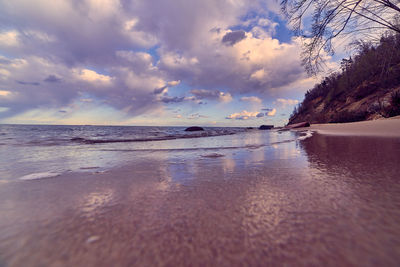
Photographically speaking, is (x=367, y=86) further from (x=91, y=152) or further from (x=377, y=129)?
(x=91, y=152)

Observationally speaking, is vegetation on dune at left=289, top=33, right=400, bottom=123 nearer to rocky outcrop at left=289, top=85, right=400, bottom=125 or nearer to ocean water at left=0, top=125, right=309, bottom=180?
rocky outcrop at left=289, top=85, right=400, bottom=125

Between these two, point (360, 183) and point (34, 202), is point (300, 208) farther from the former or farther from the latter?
point (34, 202)

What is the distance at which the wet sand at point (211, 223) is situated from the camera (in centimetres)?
62

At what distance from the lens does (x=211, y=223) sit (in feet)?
2.78

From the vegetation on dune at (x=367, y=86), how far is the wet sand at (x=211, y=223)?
25.0 feet

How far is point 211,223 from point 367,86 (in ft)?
82.0

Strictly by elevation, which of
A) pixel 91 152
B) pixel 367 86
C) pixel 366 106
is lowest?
pixel 91 152

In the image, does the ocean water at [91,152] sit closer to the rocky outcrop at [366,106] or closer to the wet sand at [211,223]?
the wet sand at [211,223]

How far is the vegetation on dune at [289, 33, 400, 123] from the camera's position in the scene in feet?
20.8

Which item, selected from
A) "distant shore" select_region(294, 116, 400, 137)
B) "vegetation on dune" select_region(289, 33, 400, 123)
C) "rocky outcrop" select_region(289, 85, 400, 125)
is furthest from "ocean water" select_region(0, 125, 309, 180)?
"rocky outcrop" select_region(289, 85, 400, 125)

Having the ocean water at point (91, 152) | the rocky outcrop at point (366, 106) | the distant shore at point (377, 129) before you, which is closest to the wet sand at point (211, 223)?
the ocean water at point (91, 152)

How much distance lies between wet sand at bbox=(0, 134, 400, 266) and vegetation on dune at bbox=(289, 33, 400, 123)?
25.0ft

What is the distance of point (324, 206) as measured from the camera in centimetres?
95

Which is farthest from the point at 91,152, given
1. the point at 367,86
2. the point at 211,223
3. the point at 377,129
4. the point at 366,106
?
the point at 367,86
